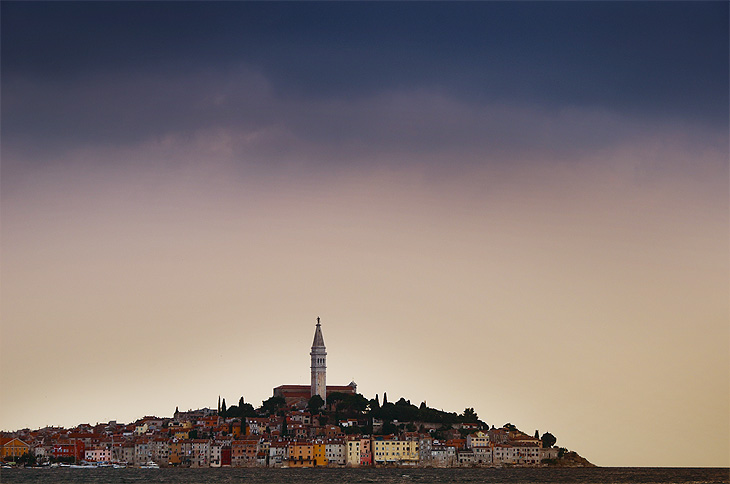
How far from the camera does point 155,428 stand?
69.1 meters

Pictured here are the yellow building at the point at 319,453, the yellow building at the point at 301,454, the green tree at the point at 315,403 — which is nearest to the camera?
the yellow building at the point at 301,454

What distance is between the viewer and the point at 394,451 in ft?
203

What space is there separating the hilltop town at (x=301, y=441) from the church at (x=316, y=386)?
2.51m

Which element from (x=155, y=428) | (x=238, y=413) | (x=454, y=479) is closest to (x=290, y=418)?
(x=238, y=413)

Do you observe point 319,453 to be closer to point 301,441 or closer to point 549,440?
point 301,441

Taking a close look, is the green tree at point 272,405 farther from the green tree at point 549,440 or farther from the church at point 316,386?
the green tree at point 549,440

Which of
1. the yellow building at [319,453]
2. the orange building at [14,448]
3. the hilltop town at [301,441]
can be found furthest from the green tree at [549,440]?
the orange building at [14,448]

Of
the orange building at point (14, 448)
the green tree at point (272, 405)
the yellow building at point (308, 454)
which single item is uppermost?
the green tree at point (272, 405)

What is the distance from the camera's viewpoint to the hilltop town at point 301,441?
2388 inches

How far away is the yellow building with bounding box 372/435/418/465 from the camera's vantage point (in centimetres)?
6166

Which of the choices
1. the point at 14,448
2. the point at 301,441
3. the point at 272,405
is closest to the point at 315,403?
the point at 272,405

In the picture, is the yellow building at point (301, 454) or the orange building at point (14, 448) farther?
the orange building at point (14, 448)

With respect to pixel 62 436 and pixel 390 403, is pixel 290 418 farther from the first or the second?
pixel 62 436

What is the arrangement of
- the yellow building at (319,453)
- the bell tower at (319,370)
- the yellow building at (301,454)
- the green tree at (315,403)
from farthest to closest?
the bell tower at (319,370)
the green tree at (315,403)
the yellow building at (319,453)
the yellow building at (301,454)
